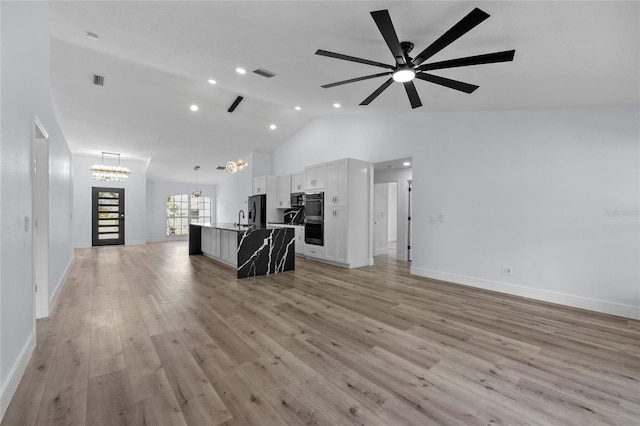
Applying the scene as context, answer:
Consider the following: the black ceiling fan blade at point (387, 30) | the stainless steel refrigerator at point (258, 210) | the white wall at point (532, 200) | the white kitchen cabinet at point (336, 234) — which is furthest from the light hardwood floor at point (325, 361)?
the stainless steel refrigerator at point (258, 210)

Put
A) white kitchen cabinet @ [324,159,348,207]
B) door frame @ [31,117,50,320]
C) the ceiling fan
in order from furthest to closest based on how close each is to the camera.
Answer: white kitchen cabinet @ [324,159,348,207]
door frame @ [31,117,50,320]
the ceiling fan

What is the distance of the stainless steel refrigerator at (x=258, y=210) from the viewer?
842 cm

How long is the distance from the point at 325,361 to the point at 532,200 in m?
3.72

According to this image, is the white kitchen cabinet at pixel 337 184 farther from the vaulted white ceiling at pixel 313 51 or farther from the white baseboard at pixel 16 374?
the white baseboard at pixel 16 374

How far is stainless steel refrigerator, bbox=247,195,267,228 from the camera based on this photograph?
8422 mm

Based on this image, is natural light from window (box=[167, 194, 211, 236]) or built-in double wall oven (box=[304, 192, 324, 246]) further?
natural light from window (box=[167, 194, 211, 236])

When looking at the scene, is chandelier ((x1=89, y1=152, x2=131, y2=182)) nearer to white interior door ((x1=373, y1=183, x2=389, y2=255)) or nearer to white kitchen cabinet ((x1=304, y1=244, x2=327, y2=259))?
white kitchen cabinet ((x1=304, y1=244, x2=327, y2=259))

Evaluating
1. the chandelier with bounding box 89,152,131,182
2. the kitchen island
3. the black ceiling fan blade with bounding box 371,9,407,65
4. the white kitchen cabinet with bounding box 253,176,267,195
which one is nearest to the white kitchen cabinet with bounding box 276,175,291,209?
the white kitchen cabinet with bounding box 253,176,267,195

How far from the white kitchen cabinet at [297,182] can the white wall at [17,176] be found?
524 centimetres

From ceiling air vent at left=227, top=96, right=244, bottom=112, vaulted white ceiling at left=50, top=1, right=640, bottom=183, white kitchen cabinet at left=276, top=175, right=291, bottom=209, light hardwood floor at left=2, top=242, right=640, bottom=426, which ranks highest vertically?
ceiling air vent at left=227, top=96, right=244, bottom=112

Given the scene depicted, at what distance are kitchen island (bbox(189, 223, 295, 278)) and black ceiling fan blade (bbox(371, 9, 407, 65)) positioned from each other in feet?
11.8

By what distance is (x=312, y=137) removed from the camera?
300 inches

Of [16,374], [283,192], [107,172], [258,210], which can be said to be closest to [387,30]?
[16,374]

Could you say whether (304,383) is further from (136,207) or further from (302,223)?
(136,207)
